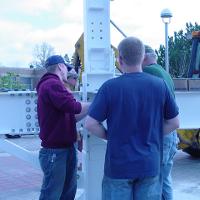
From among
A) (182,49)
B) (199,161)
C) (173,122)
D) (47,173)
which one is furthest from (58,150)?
(182,49)

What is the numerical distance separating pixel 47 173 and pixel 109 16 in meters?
1.62

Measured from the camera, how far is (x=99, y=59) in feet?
15.5

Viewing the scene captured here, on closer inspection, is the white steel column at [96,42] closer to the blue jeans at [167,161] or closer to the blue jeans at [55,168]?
the blue jeans at [55,168]

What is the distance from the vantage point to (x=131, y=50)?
339 centimetres

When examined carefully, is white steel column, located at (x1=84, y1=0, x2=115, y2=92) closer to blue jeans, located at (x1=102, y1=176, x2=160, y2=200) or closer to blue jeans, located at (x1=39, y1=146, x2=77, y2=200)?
blue jeans, located at (x1=39, y1=146, x2=77, y2=200)

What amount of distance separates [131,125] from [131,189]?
47 cm

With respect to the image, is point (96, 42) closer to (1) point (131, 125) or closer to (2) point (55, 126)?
(2) point (55, 126)

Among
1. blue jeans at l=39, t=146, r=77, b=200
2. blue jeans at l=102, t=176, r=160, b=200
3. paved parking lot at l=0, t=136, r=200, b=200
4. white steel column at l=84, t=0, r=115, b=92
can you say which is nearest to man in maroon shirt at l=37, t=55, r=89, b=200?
blue jeans at l=39, t=146, r=77, b=200

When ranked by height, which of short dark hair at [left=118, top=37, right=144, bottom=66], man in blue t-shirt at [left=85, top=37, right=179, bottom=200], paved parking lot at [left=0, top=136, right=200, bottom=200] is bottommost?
paved parking lot at [left=0, top=136, right=200, bottom=200]

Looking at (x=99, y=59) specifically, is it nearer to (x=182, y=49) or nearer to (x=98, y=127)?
(x=98, y=127)

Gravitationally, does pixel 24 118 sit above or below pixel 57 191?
above

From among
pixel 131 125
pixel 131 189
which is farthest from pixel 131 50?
pixel 131 189

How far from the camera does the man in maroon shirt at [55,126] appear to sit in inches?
170

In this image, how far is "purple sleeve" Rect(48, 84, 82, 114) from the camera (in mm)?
4234
